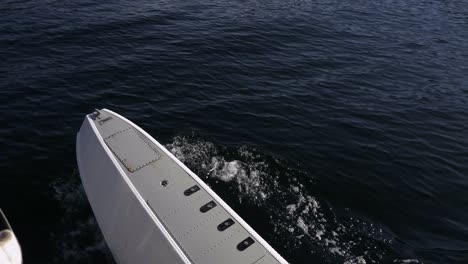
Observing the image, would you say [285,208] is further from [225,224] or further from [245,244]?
[245,244]

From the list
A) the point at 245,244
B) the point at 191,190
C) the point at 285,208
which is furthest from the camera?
the point at 285,208

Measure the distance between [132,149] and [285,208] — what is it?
830 centimetres

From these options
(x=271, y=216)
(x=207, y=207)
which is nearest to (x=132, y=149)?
(x=207, y=207)

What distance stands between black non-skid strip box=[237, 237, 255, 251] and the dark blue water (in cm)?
339

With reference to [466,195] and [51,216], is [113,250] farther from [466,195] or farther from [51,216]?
[466,195]

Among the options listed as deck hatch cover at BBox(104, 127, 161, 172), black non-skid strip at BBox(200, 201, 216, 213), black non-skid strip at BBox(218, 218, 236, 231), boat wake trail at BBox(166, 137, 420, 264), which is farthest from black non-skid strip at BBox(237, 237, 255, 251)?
deck hatch cover at BBox(104, 127, 161, 172)

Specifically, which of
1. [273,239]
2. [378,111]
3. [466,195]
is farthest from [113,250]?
[378,111]

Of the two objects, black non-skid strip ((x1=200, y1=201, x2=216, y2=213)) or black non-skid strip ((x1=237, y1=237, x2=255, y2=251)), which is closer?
black non-skid strip ((x1=237, y1=237, x2=255, y2=251))

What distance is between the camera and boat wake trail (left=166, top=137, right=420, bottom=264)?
16.0m

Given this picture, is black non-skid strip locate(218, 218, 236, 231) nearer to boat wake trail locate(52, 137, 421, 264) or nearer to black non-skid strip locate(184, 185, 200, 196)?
Result: black non-skid strip locate(184, 185, 200, 196)

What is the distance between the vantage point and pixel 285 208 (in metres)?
17.8

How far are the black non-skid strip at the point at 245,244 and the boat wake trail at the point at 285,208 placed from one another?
3356mm

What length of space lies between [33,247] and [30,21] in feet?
93.3

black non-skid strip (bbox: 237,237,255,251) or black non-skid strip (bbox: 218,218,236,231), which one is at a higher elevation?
black non-skid strip (bbox: 218,218,236,231)
